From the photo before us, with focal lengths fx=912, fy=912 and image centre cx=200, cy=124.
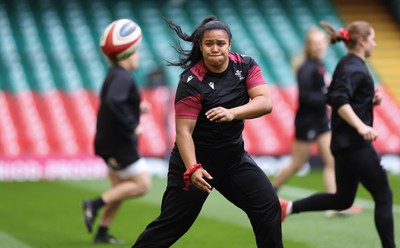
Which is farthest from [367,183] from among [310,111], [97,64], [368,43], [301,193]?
[97,64]

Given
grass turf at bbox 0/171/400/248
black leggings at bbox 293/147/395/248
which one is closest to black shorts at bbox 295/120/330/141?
grass turf at bbox 0/171/400/248

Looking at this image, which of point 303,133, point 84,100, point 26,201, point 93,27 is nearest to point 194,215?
point 303,133

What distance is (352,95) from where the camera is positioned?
7469 mm

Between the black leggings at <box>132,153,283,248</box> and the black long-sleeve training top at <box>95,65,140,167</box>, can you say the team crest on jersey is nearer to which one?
the black leggings at <box>132,153,283,248</box>

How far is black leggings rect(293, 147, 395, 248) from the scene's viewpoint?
731 cm

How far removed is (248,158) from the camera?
6371mm

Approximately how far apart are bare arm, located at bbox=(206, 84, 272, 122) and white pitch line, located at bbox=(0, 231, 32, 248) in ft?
12.0

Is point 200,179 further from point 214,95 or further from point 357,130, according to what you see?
point 357,130

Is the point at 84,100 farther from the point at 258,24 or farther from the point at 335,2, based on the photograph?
the point at 335,2

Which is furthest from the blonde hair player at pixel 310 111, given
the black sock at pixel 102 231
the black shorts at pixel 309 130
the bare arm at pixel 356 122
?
the bare arm at pixel 356 122

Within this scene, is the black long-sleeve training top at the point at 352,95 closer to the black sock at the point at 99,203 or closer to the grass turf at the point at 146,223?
the grass turf at the point at 146,223

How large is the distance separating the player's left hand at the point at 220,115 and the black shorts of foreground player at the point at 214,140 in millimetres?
114

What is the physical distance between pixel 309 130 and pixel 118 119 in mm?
3298

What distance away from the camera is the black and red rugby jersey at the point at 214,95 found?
6016 mm
